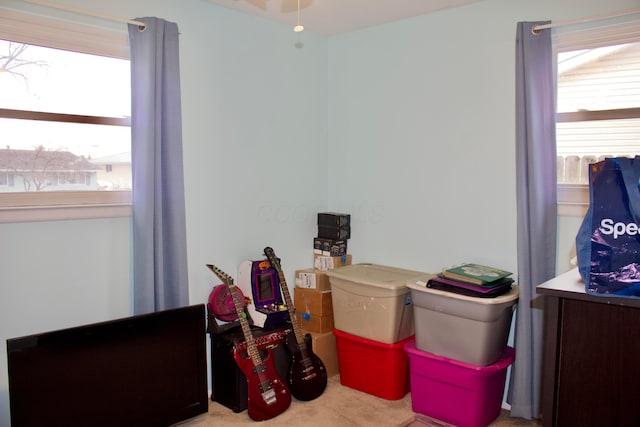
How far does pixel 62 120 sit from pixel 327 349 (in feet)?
6.93

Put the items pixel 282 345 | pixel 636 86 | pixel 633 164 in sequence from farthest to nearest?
pixel 282 345
pixel 636 86
pixel 633 164

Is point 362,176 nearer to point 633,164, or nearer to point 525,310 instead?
point 525,310

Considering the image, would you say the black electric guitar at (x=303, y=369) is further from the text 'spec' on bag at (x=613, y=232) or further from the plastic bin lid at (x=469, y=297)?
the text 'spec' on bag at (x=613, y=232)

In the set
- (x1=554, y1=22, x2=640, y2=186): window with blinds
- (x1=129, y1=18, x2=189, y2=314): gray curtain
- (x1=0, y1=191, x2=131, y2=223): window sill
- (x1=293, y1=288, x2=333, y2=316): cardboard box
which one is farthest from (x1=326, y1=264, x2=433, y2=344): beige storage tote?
(x1=0, y1=191, x2=131, y2=223): window sill

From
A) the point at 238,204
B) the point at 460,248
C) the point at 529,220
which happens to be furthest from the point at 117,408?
the point at 529,220

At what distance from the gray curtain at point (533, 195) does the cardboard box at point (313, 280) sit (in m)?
1.26

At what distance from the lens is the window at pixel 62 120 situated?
225cm

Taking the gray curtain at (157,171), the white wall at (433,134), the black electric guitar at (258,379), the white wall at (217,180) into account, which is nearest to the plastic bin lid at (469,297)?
the white wall at (433,134)

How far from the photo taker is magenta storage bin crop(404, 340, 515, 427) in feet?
8.43

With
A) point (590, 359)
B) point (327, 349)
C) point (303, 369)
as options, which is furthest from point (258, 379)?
point (590, 359)

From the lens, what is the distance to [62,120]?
2426 mm

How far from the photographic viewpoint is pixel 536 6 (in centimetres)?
264

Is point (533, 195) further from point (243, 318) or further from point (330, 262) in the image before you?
point (243, 318)

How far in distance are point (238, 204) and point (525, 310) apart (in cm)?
184
